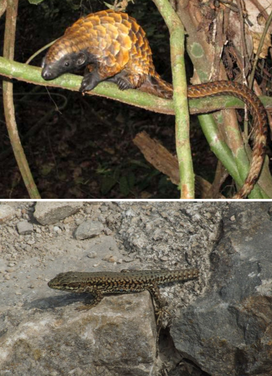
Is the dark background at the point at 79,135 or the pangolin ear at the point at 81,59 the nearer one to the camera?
the pangolin ear at the point at 81,59

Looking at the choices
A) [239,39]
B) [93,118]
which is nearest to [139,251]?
[239,39]

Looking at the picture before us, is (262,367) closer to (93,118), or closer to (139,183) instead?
(139,183)

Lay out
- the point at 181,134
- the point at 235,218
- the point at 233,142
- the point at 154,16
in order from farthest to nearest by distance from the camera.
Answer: the point at 154,16
the point at 233,142
the point at 235,218
the point at 181,134

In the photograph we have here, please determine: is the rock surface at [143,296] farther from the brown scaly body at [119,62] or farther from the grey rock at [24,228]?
the brown scaly body at [119,62]

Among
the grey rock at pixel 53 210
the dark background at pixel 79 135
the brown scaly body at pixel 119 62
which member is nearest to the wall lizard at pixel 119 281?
the grey rock at pixel 53 210

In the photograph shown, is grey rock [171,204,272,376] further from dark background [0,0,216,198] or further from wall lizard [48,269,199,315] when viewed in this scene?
dark background [0,0,216,198]

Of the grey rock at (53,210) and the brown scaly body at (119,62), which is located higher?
the brown scaly body at (119,62)

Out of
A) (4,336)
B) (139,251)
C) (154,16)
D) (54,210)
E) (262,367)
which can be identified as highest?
(154,16)

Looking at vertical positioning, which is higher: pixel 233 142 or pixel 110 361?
pixel 233 142
